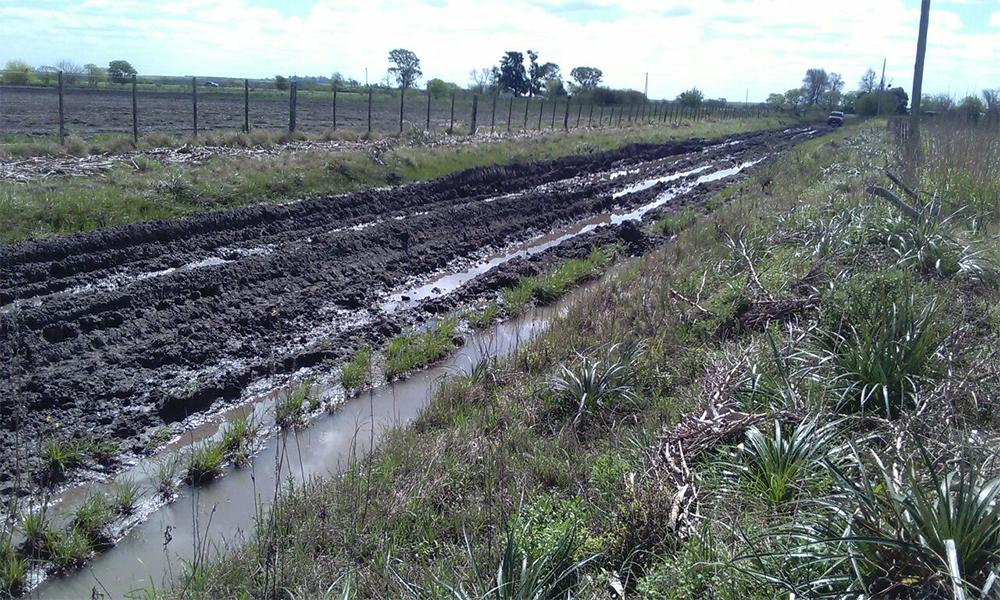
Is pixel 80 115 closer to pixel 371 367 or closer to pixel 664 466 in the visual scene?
Answer: pixel 371 367

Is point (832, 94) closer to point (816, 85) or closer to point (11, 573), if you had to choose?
point (816, 85)

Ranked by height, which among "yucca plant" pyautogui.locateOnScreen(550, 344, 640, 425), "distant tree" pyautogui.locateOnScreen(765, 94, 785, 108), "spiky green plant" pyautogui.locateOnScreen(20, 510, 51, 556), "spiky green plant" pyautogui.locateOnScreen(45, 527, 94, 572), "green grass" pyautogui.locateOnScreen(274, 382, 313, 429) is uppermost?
"distant tree" pyautogui.locateOnScreen(765, 94, 785, 108)

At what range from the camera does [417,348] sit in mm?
9500

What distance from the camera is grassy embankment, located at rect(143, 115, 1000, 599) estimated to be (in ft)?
12.4

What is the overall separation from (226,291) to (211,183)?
6.20 metres

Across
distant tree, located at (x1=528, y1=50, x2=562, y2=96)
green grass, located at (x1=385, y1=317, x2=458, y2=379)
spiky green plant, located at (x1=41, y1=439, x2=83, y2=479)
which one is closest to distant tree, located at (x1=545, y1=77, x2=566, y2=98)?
distant tree, located at (x1=528, y1=50, x2=562, y2=96)

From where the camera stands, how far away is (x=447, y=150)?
23938mm

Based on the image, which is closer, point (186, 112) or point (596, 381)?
point (596, 381)

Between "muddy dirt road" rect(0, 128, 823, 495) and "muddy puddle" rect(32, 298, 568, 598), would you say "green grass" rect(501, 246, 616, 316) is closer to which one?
"muddy dirt road" rect(0, 128, 823, 495)

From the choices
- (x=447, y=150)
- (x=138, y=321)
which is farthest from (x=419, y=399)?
(x=447, y=150)

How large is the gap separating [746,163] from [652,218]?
51.9ft

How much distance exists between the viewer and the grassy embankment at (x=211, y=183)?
1284cm

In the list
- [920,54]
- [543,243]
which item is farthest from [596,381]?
[920,54]

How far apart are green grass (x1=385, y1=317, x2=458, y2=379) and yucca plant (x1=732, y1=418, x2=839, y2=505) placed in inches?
190
